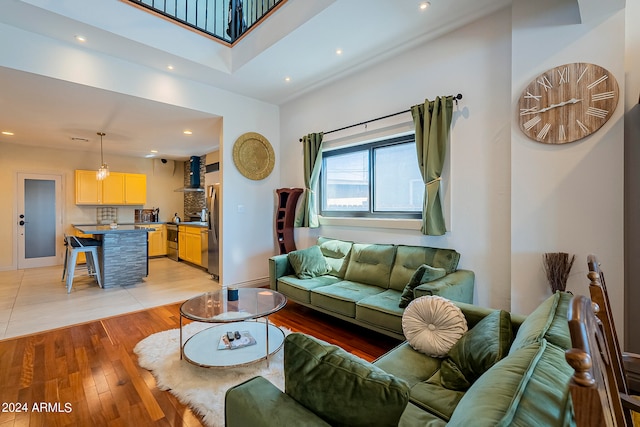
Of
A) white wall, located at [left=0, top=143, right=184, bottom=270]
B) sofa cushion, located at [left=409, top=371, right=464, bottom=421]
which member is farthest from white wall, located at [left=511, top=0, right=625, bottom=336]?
white wall, located at [left=0, top=143, right=184, bottom=270]

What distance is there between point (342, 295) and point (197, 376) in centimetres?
141

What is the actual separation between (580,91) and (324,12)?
2.15 metres

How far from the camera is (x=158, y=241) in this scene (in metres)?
7.19

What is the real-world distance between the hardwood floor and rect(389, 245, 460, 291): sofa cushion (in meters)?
0.61

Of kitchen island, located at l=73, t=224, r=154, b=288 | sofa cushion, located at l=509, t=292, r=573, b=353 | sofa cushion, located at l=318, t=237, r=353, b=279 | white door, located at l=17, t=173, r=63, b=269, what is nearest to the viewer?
sofa cushion, located at l=509, t=292, r=573, b=353

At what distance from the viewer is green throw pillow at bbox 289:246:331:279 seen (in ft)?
11.3

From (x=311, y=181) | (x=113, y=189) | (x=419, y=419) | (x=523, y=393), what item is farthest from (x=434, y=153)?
(x=113, y=189)

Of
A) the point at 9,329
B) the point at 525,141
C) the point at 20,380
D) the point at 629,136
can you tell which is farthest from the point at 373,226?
the point at 9,329

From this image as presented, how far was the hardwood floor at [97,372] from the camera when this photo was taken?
176 centimetres

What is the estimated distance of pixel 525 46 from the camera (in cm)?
233

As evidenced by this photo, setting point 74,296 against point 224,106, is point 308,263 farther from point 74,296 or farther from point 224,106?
point 74,296

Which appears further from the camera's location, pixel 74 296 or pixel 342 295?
pixel 74 296

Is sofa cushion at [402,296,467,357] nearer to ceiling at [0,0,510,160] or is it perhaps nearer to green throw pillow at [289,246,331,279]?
green throw pillow at [289,246,331,279]


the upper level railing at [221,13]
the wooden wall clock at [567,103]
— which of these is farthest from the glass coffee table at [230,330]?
the upper level railing at [221,13]
